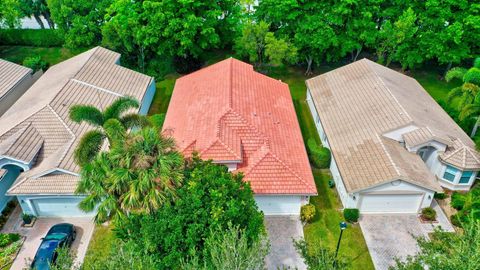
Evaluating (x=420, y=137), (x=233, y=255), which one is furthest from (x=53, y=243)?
(x=420, y=137)

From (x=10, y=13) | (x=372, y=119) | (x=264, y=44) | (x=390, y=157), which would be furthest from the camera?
(x=10, y=13)

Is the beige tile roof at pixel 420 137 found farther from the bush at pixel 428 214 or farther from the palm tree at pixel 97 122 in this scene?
the palm tree at pixel 97 122

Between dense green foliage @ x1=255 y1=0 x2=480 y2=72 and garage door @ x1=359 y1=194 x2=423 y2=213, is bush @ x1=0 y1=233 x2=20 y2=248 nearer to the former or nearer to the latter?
garage door @ x1=359 y1=194 x2=423 y2=213

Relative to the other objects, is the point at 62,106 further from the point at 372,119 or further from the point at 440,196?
the point at 440,196

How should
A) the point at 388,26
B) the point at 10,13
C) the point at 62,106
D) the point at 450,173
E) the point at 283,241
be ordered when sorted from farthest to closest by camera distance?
the point at 10,13, the point at 388,26, the point at 62,106, the point at 450,173, the point at 283,241

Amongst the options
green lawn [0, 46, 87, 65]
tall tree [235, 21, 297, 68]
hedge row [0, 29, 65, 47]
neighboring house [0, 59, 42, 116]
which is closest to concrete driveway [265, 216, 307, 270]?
tall tree [235, 21, 297, 68]

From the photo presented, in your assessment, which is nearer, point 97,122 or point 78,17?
point 97,122

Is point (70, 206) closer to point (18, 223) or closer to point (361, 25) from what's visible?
point (18, 223)
